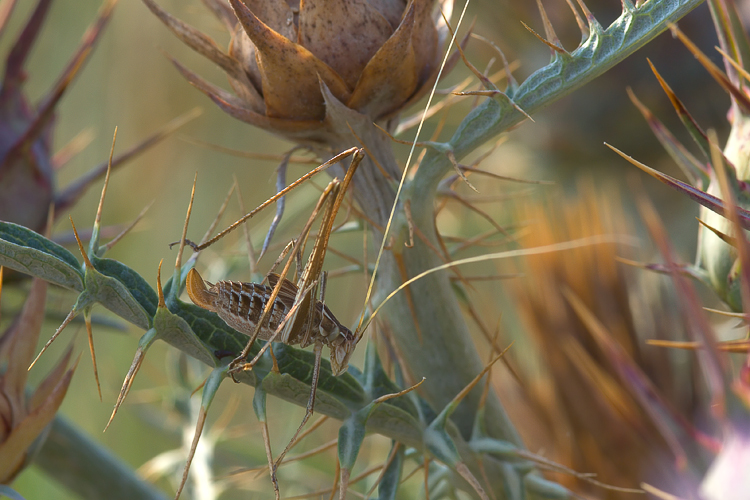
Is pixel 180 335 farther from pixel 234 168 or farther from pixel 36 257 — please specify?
pixel 234 168

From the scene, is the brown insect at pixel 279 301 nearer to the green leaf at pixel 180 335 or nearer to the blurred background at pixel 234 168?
the green leaf at pixel 180 335

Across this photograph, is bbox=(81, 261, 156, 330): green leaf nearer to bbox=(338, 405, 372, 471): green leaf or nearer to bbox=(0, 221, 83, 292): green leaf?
bbox=(0, 221, 83, 292): green leaf

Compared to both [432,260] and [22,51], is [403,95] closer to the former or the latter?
[432,260]

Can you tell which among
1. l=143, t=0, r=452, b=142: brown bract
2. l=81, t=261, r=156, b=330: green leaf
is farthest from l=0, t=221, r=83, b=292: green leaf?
l=143, t=0, r=452, b=142: brown bract

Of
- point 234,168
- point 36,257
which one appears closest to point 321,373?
point 36,257

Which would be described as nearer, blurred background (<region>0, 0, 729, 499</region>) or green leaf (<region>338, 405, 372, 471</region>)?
green leaf (<region>338, 405, 372, 471</region>)

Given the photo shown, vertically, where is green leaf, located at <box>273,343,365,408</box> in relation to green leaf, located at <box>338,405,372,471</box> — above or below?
above

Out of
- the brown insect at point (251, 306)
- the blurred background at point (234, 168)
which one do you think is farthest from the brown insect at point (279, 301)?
the blurred background at point (234, 168)
